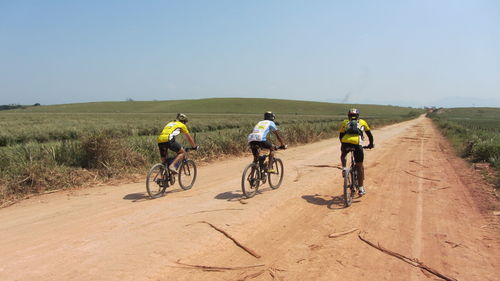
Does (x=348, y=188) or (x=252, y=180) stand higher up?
(x=252, y=180)

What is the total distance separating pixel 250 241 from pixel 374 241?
190 cm

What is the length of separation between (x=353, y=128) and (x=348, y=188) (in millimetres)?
1348

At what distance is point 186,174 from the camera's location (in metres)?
8.48

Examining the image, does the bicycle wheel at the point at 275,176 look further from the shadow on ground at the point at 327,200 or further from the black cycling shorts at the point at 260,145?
the shadow on ground at the point at 327,200

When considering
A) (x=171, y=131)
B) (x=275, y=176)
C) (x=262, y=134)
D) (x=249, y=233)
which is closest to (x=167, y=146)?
(x=171, y=131)

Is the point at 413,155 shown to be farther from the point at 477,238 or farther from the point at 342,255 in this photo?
the point at 342,255

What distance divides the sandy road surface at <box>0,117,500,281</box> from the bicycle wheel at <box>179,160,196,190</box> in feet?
0.76

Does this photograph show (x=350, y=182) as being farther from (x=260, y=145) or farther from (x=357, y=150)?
(x=260, y=145)

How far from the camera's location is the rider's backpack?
709cm

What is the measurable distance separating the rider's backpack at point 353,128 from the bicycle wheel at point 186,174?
3.98 meters

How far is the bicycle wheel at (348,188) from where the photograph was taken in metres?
6.87

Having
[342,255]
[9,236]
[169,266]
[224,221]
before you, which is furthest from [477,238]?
[9,236]

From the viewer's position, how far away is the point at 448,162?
44.0 feet

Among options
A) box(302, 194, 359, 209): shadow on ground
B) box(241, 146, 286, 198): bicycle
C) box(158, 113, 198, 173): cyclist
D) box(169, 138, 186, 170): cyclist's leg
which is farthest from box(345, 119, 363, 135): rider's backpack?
box(169, 138, 186, 170): cyclist's leg
